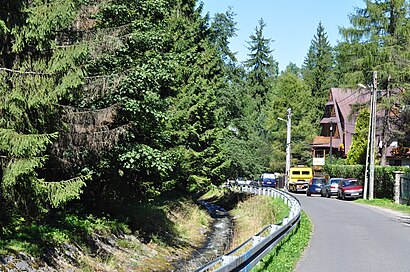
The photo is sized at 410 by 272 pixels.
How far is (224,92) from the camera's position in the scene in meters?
41.3

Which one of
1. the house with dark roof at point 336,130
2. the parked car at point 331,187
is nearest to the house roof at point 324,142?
the house with dark roof at point 336,130

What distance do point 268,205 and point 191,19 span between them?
16.1 m

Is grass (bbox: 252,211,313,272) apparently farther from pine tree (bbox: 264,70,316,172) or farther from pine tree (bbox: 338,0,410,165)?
pine tree (bbox: 264,70,316,172)

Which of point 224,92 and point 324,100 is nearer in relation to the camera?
point 224,92

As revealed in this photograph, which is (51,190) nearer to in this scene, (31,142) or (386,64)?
(31,142)

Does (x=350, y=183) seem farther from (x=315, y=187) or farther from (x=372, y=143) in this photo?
(x=315, y=187)

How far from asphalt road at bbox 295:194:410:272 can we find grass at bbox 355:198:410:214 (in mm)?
Answer: 6916

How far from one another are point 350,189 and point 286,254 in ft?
93.9

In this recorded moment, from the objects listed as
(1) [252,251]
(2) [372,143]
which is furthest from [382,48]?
(1) [252,251]

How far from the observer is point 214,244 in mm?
22906

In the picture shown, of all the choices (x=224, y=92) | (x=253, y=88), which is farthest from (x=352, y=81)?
(x=253, y=88)

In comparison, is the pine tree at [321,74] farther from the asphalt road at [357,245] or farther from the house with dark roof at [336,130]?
the asphalt road at [357,245]

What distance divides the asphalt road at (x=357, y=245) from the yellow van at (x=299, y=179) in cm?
3087

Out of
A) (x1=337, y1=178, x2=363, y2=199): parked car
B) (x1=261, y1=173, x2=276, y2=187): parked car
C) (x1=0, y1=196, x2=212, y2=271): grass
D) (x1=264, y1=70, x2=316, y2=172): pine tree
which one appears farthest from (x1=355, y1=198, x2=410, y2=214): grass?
(x1=264, y1=70, x2=316, y2=172): pine tree
